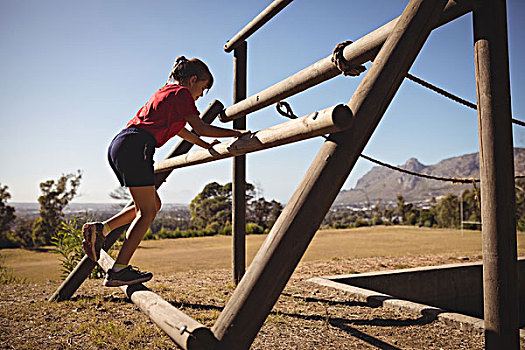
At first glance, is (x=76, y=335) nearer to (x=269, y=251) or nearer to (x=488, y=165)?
(x=269, y=251)

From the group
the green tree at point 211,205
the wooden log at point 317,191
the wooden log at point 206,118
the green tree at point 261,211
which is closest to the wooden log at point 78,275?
the wooden log at point 206,118

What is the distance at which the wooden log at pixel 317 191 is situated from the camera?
1.60 metres

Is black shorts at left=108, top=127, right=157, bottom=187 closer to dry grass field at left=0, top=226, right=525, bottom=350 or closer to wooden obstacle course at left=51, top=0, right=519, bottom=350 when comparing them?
wooden obstacle course at left=51, top=0, right=519, bottom=350

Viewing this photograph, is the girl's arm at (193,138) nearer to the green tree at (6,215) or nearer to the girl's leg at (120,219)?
the girl's leg at (120,219)

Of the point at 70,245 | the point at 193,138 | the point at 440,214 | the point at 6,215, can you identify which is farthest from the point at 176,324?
the point at 440,214

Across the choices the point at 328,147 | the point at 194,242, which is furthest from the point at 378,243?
the point at 328,147

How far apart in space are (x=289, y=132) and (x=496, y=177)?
3.50ft

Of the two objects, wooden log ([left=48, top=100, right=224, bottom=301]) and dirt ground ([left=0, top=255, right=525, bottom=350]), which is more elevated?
wooden log ([left=48, top=100, right=224, bottom=301])

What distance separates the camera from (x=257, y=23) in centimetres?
404

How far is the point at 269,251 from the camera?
1667 mm

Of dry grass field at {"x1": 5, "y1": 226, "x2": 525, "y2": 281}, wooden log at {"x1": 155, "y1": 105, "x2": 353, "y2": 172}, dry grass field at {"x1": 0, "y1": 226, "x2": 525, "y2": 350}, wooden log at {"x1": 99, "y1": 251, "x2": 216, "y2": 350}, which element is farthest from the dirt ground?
dry grass field at {"x1": 5, "y1": 226, "x2": 525, "y2": 281}

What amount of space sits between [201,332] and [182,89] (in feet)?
4.81

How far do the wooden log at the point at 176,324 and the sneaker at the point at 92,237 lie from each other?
2.17ft

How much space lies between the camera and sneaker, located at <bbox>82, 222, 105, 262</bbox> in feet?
9.02
